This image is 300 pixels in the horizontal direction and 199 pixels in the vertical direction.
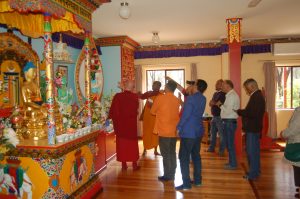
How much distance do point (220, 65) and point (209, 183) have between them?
430cm

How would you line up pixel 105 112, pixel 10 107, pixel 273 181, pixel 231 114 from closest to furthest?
pixel 10 107 < pixel 273 181 < pixel 231 114 < pixel 105 112

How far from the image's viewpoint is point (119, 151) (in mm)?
4289

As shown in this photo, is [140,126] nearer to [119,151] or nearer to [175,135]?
[119,151]

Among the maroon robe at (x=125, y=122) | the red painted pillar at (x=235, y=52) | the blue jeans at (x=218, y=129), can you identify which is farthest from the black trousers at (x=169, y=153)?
the red painted pillar at (x=235, y=52)

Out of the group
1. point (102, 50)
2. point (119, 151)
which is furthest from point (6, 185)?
point (102, 50)

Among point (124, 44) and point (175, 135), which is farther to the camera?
point (124, 44)

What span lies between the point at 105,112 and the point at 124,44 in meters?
2.14

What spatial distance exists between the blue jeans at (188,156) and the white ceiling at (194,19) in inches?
79.6

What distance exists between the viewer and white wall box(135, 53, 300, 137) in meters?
6.96

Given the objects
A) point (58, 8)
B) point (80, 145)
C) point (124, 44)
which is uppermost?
point (124, 44)

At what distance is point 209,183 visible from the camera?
3.71 m

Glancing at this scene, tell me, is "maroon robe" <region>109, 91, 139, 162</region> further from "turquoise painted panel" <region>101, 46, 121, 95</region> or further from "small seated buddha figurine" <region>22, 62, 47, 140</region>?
"turquoise painted panel" <region>101, 46, 121, 95</region>

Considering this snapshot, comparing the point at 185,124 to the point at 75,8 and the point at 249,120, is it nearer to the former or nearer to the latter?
the point at 249,120

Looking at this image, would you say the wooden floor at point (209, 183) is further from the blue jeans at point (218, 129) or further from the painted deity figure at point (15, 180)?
the painted deity figure at point (15, 180)
